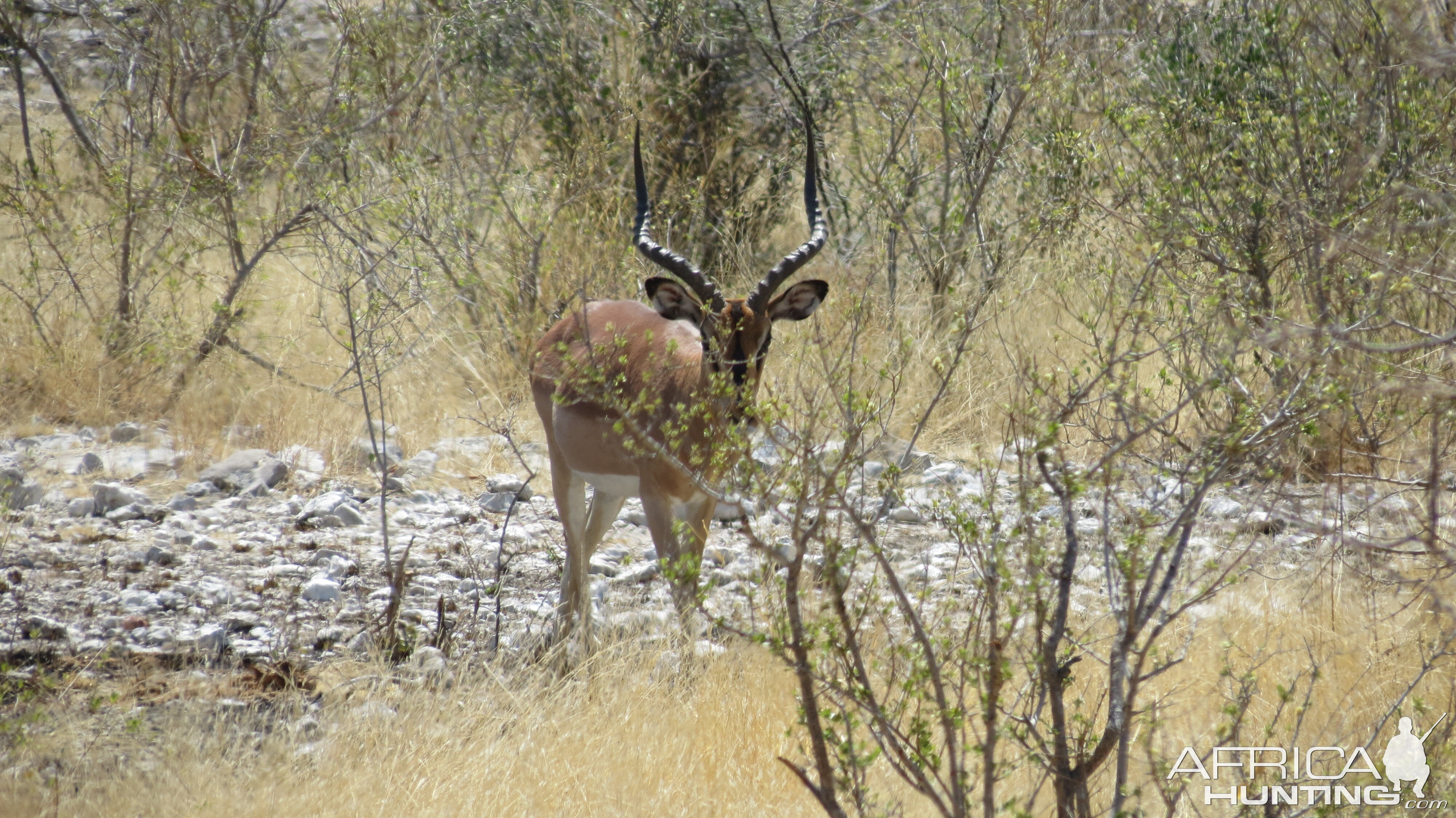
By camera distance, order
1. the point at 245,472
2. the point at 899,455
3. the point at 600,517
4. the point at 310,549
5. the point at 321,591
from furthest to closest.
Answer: the point at 899,455
the point at 245,472
the point at 310,549
the point at 600,517
the point at 321,591

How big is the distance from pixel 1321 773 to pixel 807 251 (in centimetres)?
280

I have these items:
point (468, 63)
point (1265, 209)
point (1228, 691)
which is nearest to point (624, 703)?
point (1228, 691)

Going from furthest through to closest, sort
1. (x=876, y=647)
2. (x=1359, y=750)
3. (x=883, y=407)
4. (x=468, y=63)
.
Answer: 1. (x=468, y=63)
2. (x=876, y=647)
3. (x=883, y=407)
4. (x=1359, y=750)

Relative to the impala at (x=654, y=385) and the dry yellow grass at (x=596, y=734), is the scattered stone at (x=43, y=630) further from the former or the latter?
the impala at (x=654, y=385)

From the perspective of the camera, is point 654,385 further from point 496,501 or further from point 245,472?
point 245,472

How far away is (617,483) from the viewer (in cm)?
542

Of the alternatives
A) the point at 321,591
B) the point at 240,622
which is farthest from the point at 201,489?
the point at 240,622

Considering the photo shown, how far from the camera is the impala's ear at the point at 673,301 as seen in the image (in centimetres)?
530

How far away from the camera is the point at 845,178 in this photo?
42.8 feet

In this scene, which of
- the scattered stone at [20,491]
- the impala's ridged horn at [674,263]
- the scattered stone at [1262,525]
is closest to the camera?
the impala's ridged horn at [674,263]

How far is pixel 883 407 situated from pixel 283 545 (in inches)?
149

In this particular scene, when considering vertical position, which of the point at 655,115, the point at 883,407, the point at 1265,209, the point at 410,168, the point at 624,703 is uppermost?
the point at 655,115

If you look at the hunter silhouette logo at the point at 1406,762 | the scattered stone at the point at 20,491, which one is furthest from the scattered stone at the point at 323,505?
the hunter silhouette logo at the point at 1406,762

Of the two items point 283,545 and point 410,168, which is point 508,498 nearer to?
point 283,545
